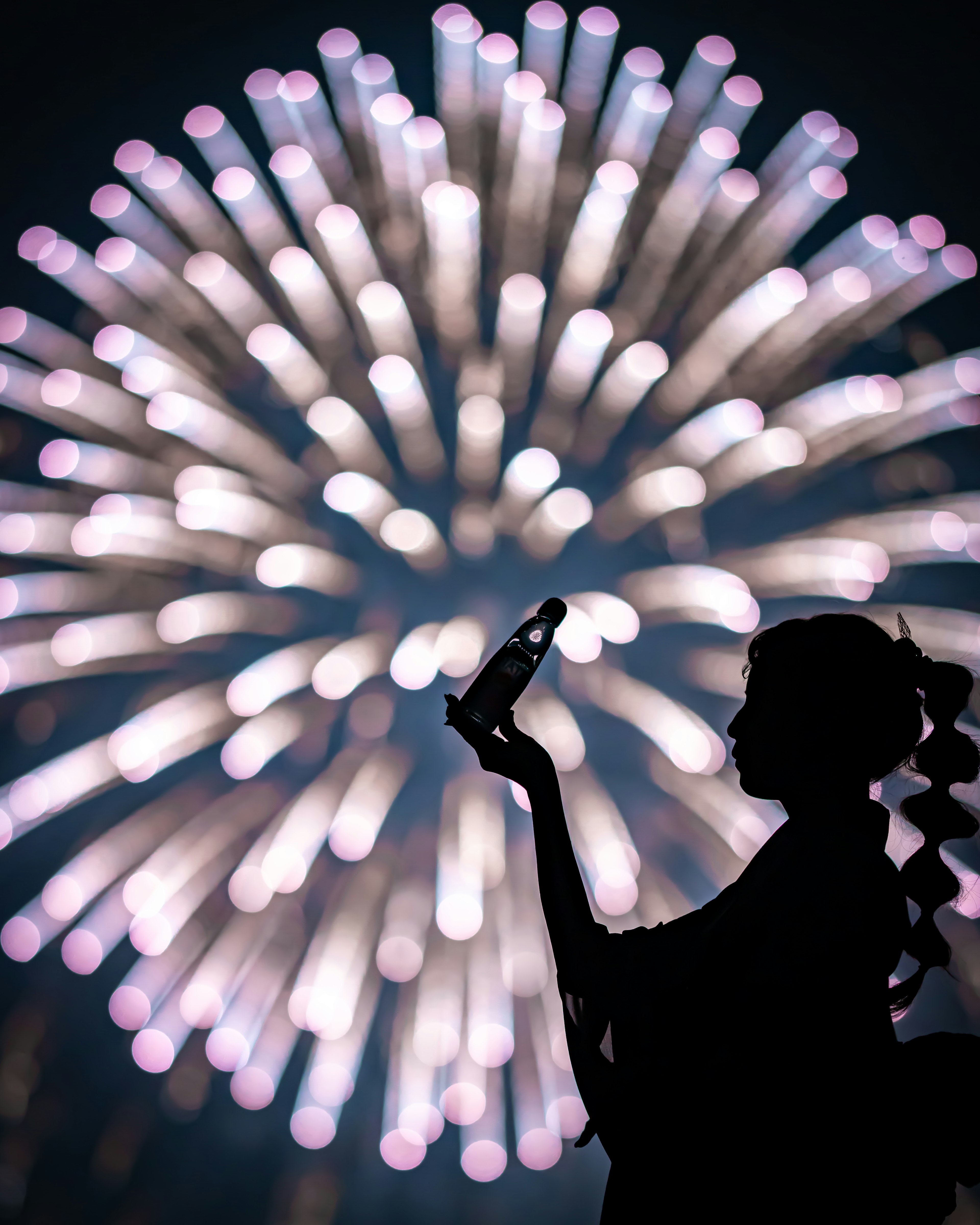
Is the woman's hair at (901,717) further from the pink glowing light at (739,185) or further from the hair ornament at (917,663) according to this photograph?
→ the pink glowing light at (739,185)

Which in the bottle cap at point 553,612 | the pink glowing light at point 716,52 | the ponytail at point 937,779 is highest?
the pink glowing light at point 716,52

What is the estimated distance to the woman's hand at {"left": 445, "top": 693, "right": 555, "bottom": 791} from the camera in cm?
107

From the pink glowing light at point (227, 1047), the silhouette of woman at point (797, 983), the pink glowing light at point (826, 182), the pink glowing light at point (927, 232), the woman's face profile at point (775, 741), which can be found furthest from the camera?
the pink glowing light at point (927, 232)

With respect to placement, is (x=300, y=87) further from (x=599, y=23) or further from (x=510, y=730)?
(x=510, y=730)

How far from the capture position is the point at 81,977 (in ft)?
12.9

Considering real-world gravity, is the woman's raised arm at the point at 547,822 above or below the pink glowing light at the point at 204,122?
below

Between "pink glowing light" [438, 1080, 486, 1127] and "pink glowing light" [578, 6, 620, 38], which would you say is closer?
"pink glowing light" [438, 1080, 486, 1127]

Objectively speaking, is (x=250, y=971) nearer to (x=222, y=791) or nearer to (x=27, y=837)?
(x=222, y=791)

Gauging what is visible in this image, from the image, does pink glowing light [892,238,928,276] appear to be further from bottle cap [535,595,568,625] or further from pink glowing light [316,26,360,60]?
bottle cap [535,595,568,625]

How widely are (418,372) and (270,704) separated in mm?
1463

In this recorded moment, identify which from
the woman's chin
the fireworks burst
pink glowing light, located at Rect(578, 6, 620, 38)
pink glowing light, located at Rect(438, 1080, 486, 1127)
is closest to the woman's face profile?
the woman's chin

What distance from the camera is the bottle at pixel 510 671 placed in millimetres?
1089

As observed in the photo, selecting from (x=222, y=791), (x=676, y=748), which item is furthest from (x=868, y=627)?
(x=222, y=791)

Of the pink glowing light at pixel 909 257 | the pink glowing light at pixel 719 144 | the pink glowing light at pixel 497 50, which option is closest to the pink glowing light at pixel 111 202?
the pink glowing light at pixel 497 50
